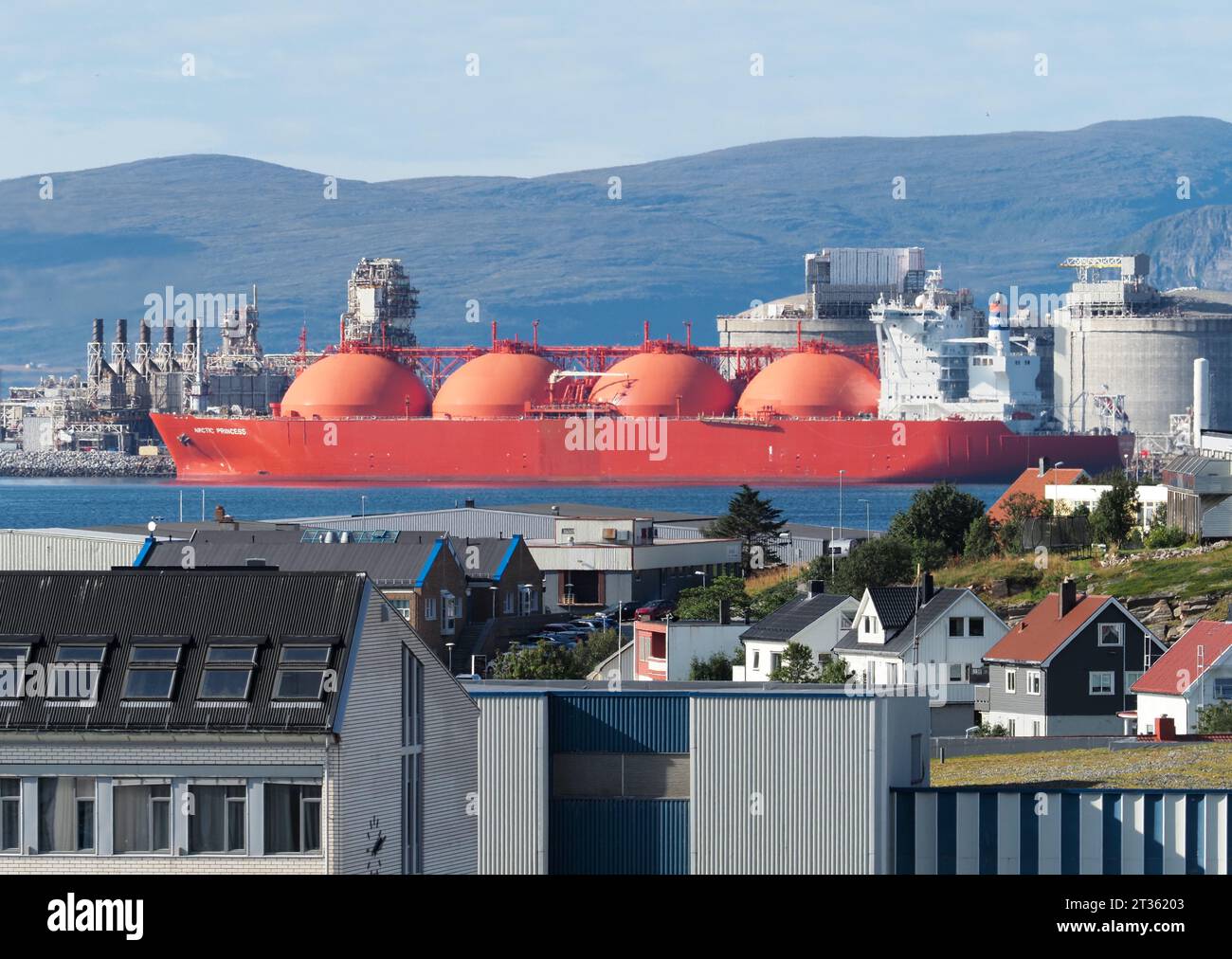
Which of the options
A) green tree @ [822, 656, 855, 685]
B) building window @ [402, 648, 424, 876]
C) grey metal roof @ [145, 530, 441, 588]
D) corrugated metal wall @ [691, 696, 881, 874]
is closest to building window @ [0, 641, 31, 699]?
building window @ [402, 648, 424, 876]

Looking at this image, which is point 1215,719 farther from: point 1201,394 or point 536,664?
point 1201,394

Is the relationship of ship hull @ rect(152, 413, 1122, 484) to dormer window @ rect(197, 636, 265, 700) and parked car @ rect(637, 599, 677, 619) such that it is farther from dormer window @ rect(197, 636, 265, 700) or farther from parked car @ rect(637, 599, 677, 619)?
dormer window @ rect(197, 636, 265, 700)

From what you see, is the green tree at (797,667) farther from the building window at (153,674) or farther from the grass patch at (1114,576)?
the building window at (153,674)

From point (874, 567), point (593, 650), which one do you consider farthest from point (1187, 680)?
point (874, 567)

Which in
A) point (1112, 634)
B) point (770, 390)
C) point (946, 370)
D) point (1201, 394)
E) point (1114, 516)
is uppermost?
point (946, 370)

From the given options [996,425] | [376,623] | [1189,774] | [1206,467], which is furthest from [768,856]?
[996,425]

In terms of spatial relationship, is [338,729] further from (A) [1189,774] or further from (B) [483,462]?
(B) [483,462]
